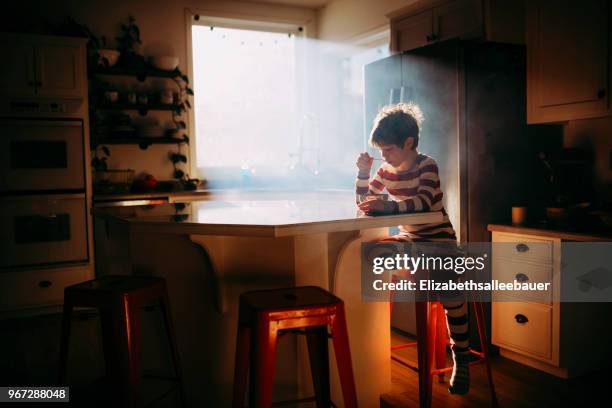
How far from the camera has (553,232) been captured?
8.09ft

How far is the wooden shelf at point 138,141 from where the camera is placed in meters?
Result: 4.23

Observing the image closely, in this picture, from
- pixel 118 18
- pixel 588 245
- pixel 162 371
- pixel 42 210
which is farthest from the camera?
pixel 118 18

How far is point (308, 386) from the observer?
1959 millimetres

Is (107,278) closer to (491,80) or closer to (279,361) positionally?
(279,361)

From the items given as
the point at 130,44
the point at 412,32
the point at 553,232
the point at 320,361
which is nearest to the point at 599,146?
the point at 553,232

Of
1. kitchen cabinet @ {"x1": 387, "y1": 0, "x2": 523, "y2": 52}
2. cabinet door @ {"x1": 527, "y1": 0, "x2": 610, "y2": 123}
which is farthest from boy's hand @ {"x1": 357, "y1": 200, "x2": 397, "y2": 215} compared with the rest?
kitchen cabinet @ {"x1": 387, "y1": 0, "x2": 523, "y2": 52}

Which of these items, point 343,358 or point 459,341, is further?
point 459,341

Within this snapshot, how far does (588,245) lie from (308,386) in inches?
56.1

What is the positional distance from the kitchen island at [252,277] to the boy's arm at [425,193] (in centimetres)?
5

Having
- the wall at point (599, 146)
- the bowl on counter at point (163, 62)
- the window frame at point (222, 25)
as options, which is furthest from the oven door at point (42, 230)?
the wall at point (599, 146)

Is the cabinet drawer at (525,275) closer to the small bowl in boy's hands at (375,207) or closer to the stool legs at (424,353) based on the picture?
the stool legs at (424,353)

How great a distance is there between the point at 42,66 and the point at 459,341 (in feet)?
A: 11.1

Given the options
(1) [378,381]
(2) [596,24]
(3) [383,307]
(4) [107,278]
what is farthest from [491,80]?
(4) [107,278]
